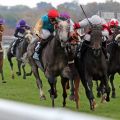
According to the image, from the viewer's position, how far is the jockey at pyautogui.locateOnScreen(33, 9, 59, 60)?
11.7 meters

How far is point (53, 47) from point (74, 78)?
934 mm

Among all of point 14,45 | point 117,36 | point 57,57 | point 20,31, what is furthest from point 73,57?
point 20,31

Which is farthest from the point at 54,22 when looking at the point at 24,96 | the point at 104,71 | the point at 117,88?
the point at 117,88

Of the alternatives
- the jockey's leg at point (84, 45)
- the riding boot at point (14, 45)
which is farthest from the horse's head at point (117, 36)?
the riding boot at point (14, 45)

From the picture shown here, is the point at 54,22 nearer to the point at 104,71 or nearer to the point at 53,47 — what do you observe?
the point at 53,47

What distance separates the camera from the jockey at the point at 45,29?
11711mm

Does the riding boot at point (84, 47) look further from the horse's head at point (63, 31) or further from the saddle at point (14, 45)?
the saddle at point (14, 45)

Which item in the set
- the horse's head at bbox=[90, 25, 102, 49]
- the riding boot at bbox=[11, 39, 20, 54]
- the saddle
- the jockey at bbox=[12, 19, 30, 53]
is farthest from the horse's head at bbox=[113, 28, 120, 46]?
the jockey at bbox=[12, 19, 30, 53]

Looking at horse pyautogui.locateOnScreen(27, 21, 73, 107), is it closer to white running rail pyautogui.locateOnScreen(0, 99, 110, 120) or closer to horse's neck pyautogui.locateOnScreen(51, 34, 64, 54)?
horse's neck pyautogui.locateOnScreen(51, 34, 64, 54)

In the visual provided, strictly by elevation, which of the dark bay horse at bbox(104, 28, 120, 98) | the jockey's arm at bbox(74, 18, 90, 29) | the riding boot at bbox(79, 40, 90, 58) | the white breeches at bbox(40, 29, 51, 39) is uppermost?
the jockey's arm at bbox(74, 18, 90, 29)

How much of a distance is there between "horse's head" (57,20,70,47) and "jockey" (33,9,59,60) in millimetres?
931

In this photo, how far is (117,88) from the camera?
54.1ft

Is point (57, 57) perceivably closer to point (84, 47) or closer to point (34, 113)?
point (84, 47)

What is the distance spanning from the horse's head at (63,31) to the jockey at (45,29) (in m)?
0.93
